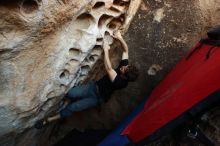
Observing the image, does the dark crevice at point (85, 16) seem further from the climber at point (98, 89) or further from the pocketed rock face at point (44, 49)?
the climber at point (98, 89)

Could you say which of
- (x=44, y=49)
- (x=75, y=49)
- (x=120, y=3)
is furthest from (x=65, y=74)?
(x=120, y=3)

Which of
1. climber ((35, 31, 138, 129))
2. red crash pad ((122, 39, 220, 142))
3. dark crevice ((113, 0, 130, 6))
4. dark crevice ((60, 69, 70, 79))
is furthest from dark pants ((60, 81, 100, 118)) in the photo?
dark crevice ((113, 0, 130, 6))

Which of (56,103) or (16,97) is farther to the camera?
(56,103)

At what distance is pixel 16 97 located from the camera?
8.30ft

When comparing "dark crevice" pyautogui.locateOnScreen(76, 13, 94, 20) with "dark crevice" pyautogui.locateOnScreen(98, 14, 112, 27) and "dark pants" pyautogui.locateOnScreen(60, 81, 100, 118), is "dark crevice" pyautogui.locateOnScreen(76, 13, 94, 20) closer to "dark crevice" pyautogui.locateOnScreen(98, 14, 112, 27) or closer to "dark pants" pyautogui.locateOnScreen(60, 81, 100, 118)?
"dark crevice" pyautogui.locateOnScreen(98, 14, 112, 27)

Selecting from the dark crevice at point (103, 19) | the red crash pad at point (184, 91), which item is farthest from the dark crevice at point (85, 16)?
the red crash pad at point (184, 91)

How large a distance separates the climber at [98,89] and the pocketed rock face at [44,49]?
0.25 ft

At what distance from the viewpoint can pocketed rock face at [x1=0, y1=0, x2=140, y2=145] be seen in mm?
2273

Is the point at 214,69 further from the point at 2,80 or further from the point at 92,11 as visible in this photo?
the point at 2,80

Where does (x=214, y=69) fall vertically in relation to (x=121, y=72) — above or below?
above

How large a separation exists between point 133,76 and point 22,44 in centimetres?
88

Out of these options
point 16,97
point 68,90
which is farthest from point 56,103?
point 16,97

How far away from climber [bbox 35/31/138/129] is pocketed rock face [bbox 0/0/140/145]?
0.08 m

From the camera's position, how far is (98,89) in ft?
9.33
